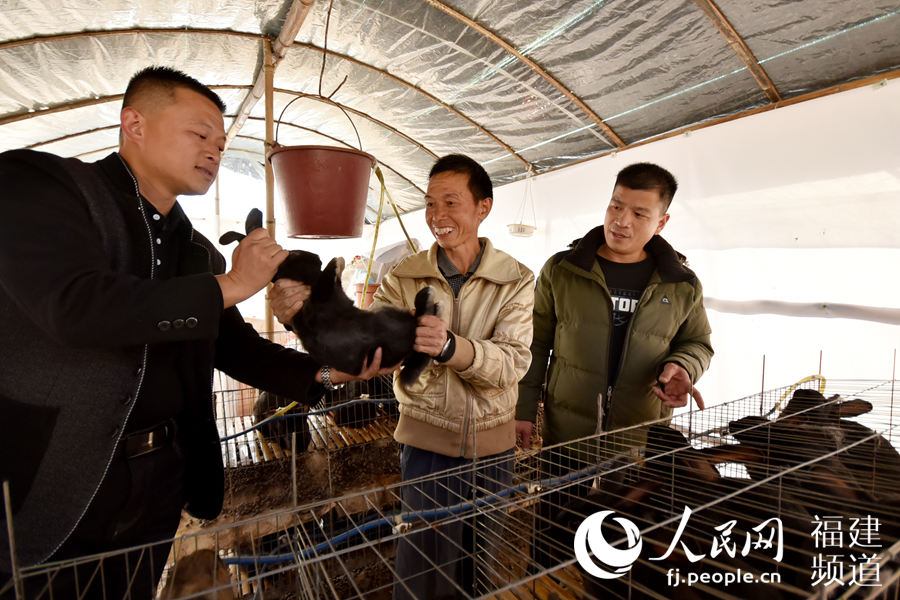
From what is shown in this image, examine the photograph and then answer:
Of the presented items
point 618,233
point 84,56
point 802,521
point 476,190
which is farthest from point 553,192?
point 84,56

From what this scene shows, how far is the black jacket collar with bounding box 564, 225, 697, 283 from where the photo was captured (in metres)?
1.60

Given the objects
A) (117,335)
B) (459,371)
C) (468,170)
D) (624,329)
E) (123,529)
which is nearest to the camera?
(117,335)

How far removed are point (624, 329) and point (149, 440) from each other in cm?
153

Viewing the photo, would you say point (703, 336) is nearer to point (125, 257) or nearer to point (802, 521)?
point (802, 521)

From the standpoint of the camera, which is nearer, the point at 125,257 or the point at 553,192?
the point at 125,257

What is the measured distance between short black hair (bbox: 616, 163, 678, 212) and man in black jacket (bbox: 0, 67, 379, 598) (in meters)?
1.22

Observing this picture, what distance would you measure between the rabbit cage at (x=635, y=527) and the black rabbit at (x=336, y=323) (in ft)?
0.85

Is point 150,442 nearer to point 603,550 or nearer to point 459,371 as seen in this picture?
point 459,371

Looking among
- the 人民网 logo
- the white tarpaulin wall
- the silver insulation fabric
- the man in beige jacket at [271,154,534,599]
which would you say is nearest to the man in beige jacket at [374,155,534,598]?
the man in beige jacket at [271,154,534,599]

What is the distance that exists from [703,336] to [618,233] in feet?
1.77

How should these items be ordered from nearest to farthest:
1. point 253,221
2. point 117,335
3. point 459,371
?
point 117,335 < point 253,221 < point 459,371

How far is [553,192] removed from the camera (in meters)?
3.84

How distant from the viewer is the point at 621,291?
167 centimetres

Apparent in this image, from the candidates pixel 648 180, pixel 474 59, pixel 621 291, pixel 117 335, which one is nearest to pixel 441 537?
pixel 117 335
